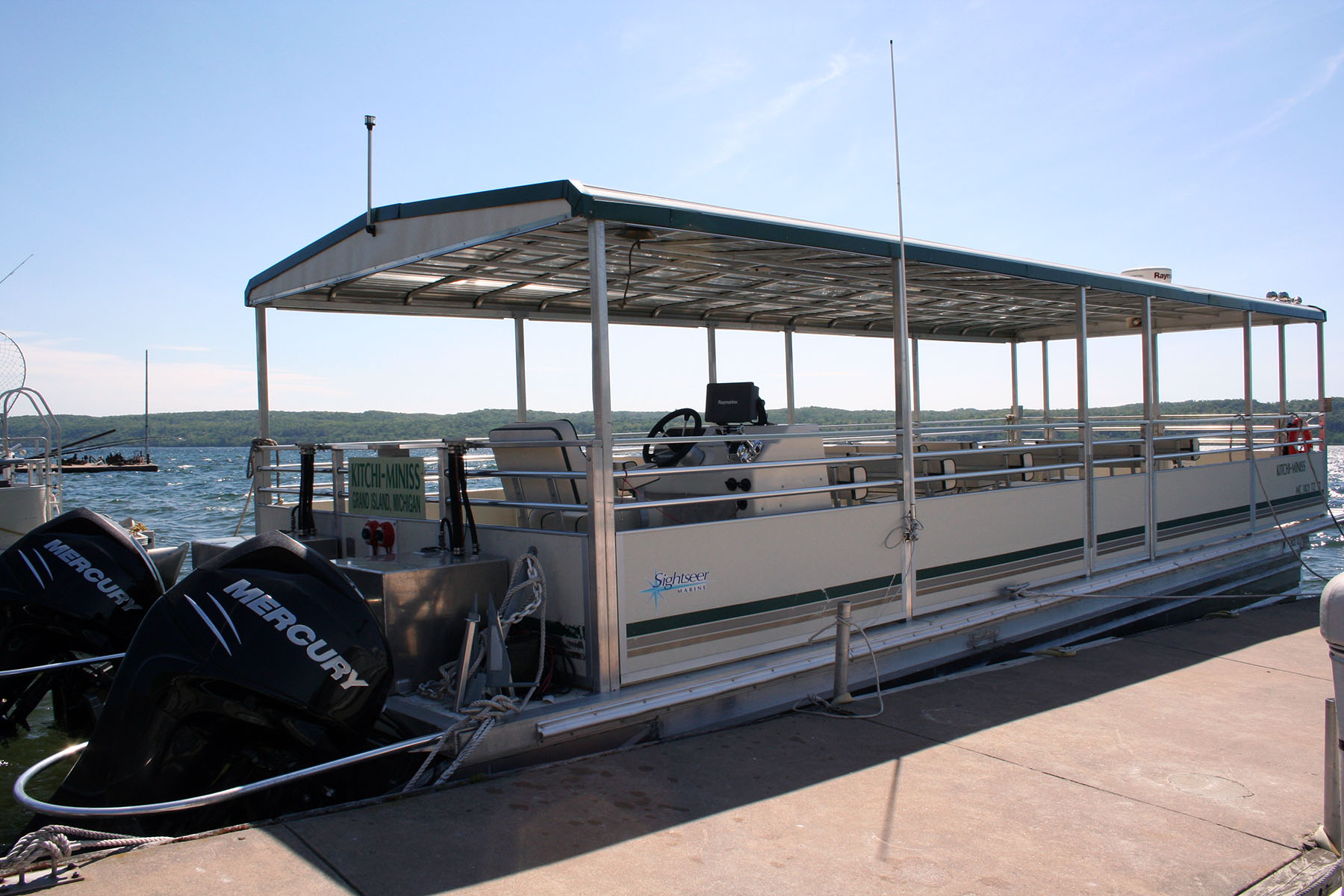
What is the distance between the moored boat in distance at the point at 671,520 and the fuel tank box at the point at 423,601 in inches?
0.6

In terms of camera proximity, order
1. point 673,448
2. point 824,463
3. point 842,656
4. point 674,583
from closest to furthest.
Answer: point 674,583, point 842,656, point 824,463, point 673,448

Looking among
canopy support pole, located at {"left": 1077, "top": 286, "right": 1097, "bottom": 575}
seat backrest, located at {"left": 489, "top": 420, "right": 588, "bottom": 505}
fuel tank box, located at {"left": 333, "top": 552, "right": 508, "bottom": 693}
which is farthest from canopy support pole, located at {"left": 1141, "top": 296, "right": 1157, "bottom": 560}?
fuel tank box, located at {"left": 333, "top": 552, "right": 508, "bottom": 693}

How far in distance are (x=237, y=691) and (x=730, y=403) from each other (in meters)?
3.76

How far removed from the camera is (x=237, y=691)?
3.59m

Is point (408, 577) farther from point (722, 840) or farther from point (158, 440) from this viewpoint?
point (158, 440)

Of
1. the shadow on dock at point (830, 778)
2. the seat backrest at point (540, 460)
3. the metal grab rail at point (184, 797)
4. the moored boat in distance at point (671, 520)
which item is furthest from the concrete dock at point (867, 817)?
the seat backrest at point (540, 460)

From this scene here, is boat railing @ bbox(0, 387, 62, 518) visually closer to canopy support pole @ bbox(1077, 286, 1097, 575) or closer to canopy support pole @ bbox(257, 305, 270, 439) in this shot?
canopy support pole @ bbox(257, 305, 270, 439)

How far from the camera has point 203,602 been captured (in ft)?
12.1

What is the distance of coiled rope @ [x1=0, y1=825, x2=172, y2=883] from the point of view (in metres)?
2.81

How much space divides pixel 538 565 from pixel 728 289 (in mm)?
3580

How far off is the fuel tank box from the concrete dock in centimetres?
93

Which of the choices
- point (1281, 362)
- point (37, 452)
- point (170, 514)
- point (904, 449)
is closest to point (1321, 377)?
point (1281, 362)

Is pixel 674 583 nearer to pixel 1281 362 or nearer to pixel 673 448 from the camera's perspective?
pixel 673 448

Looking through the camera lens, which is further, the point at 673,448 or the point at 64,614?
the point at 673,448
